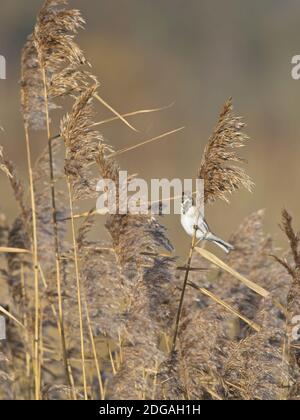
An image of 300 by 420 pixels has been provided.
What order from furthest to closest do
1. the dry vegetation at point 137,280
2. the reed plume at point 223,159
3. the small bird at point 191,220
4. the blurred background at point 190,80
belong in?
1. the blurred background at point 190,80
2. the small bird at point 191,220
3. the dry vegetation at point 137,280
4. the reed plume at point 223,159

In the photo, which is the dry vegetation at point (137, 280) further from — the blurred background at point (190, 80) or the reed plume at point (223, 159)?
the blurred background at point (190, 80)

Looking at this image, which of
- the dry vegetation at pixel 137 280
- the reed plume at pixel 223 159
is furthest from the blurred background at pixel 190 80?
the reed plume at pixel 223 159

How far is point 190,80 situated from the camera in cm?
1303

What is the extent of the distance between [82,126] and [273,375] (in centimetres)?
98

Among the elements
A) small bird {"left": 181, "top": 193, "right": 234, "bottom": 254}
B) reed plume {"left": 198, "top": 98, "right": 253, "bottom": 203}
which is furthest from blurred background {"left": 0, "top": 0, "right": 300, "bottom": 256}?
reed plume {"left": 198, "top": 98, "right": 253, "bottom": 203}

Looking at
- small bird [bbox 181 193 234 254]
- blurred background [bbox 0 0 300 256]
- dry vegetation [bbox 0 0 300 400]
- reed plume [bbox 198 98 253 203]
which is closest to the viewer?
reed plume [bbox 198 98 253 203]

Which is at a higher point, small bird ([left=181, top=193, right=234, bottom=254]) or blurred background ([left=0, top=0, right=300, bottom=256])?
blurred background ([left=0, top=0, right=300, bottom=256])

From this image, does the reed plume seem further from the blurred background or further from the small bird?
the blurred background

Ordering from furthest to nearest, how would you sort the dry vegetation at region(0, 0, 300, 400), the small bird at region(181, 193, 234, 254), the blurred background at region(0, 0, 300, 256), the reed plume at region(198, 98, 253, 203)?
the blurred background at region(0, 0, 300, 256) < the small bird at region(181, 193, 234, 254) < the dry vegetation at region(0, 0, 300, 400) < the reed plume at region(198, 98, 253, 203)

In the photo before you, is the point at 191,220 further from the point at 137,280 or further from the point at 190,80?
the point at 190,80

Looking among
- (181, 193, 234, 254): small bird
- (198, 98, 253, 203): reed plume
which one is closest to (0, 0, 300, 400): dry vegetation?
(198, 98, 253, 203): reed plume

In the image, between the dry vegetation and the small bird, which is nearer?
the dry vegetation

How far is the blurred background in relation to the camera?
9.72 m

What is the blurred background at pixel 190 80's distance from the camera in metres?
9.72
